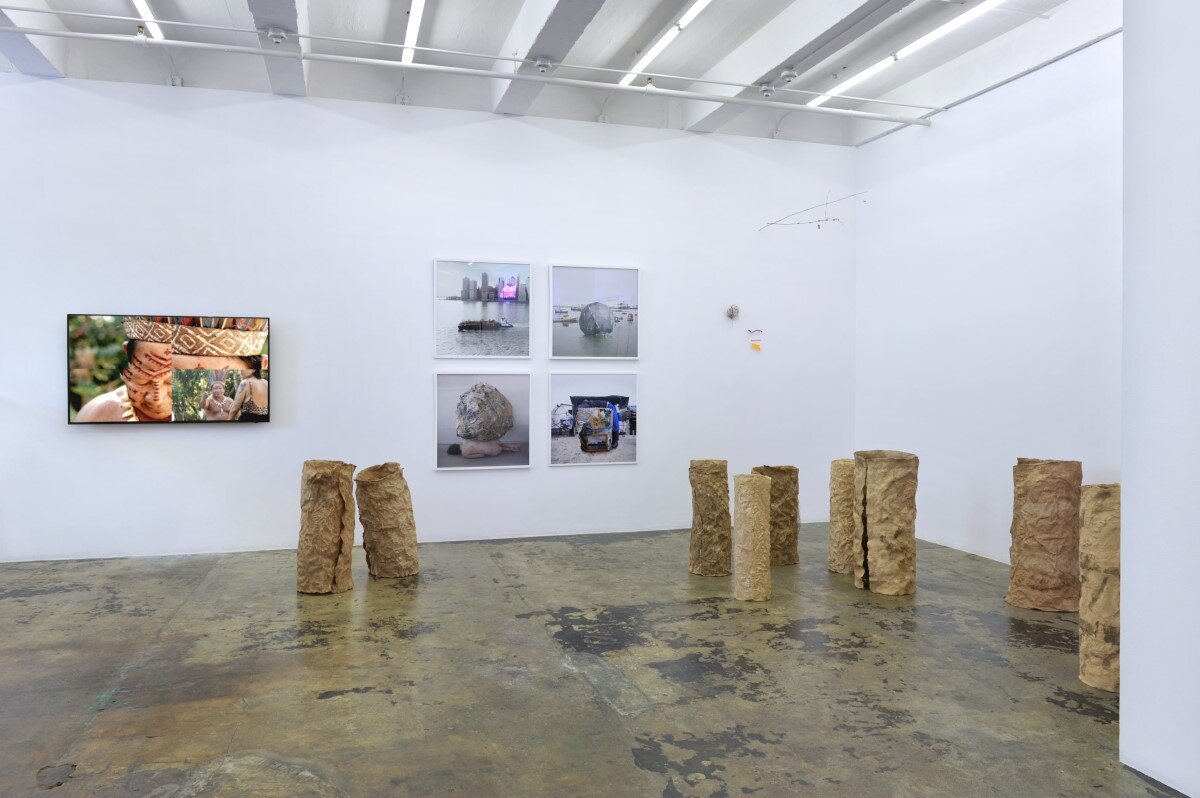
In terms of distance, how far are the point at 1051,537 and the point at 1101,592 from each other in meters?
1.35

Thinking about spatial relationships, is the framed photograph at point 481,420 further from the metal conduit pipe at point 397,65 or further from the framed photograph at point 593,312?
the metal conduit pipe at point 397,65

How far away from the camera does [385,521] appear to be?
6.00 metres

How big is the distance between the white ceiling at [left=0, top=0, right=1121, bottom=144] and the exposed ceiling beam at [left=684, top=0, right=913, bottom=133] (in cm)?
1

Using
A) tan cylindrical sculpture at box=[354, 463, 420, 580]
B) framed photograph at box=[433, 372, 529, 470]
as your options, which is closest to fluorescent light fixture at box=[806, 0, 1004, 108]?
framed photograph at box=[433, 372, 529, 470]

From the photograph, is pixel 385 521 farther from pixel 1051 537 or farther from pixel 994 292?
pixel 994 292

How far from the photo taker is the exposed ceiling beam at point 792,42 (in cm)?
568

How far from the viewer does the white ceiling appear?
5934 millimetres

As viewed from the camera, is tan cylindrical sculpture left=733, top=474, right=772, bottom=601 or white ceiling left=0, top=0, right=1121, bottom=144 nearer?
tan cylindrical sculpture left=733, top=474, right=772, bottom=601

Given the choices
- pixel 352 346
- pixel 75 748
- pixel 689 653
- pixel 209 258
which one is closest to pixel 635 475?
pixel 352 346

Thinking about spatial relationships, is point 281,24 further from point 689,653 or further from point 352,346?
point 689,653

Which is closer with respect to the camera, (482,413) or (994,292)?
(994,292)

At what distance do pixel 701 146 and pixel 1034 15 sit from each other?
2983 mm

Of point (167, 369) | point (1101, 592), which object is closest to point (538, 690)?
point (1101, 592)

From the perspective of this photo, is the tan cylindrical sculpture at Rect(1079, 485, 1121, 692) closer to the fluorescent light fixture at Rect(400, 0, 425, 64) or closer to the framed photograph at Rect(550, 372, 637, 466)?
the framed photograph at Rect(550, 372, 637, 466)
